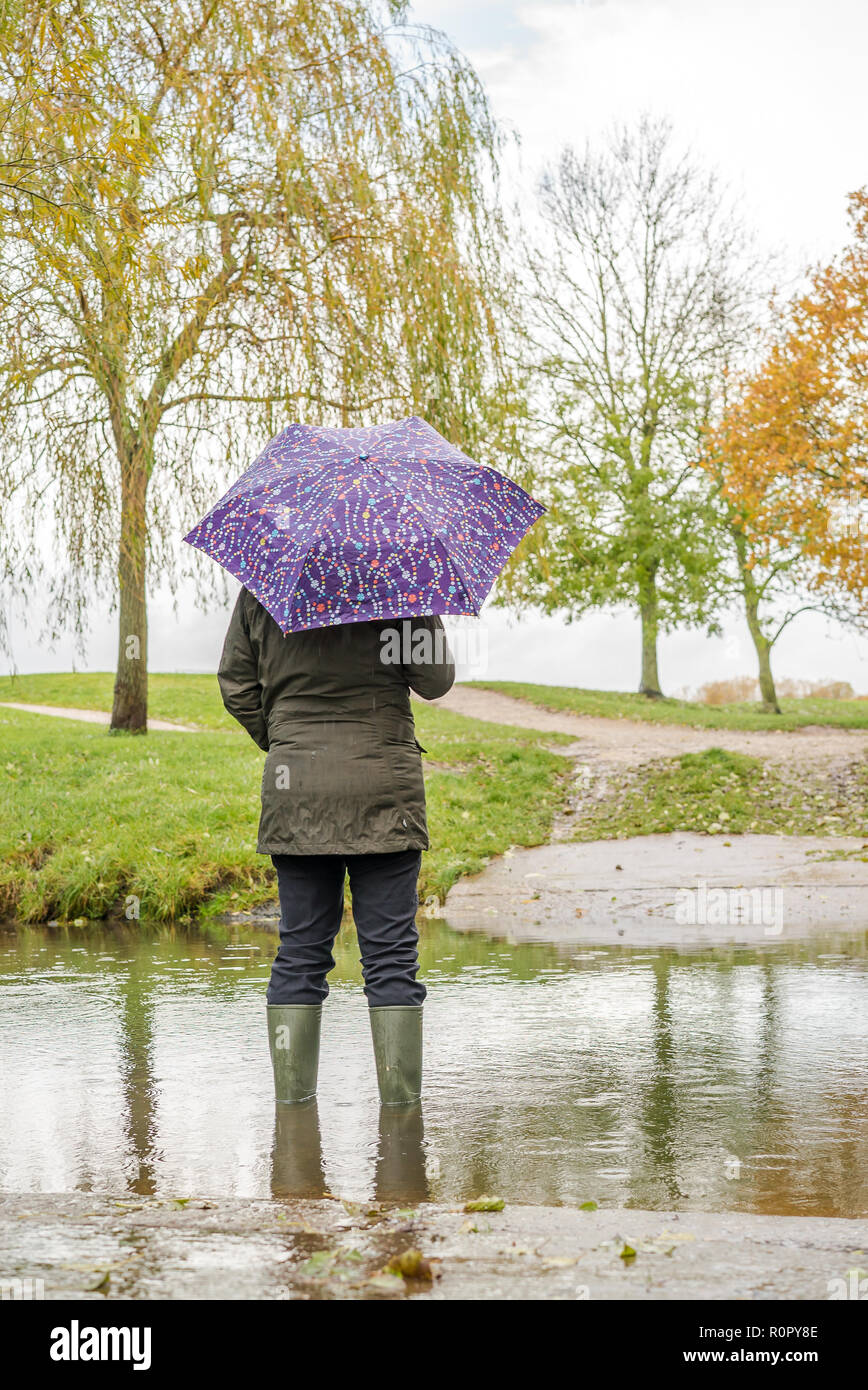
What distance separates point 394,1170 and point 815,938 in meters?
4.85

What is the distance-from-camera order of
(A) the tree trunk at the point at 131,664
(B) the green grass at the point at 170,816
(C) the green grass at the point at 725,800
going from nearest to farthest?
(B) the green grass at the point at 170,816 → (C) the green grass at the point at 725,800 → (A) the tree trunk at the point at 131,664

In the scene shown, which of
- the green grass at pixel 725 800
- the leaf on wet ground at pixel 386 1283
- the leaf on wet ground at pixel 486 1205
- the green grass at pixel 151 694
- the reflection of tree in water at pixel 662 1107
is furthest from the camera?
the green grass at pixel 151 694

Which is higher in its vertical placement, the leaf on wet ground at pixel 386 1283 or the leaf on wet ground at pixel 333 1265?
the leaf on wet ground at pixel 386 1283

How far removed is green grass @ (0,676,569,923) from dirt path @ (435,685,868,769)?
1.53 metres

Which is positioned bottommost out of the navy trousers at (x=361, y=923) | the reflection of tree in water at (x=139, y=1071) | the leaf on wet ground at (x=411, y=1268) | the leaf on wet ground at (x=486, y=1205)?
the reflection of tree in water at (x=139, y=1071)

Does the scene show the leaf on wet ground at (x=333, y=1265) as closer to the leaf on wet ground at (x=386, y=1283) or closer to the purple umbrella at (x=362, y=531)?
the leaf on wet ground at (x=386, y=1283)

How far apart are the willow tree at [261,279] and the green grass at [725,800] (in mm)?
4149

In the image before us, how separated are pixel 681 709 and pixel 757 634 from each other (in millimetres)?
2624

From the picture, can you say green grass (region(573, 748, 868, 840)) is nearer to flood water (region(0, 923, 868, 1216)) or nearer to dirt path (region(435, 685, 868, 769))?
dirt path (region(435, 685, 868, 769))

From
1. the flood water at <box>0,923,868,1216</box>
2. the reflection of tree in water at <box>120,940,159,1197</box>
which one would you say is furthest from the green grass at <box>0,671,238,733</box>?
the flood water at <box>0,923,868,1216</box>

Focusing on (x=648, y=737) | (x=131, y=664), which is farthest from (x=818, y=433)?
(x=131, y=664)

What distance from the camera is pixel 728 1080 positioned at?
4.71 metres

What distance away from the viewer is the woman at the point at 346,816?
4184mm

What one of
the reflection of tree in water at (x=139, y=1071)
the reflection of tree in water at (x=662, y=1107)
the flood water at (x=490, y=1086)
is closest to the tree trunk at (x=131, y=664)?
the reflection of tree in water at (x=139, y=1071)
